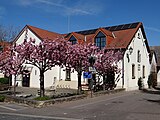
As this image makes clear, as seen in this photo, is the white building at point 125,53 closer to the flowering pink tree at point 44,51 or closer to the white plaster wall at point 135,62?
the white plaster wall at point 135,62

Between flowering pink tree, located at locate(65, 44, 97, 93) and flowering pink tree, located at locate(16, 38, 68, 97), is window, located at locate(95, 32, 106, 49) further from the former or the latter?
flowering pink tree, located at locate(16, 38, 68, 97)

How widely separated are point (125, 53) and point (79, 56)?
344 inches

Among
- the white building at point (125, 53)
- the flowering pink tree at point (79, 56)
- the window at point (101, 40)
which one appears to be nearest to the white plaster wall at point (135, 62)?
the white building at point (125, 53)

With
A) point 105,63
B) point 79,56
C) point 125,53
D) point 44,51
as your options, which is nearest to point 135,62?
point 125,53

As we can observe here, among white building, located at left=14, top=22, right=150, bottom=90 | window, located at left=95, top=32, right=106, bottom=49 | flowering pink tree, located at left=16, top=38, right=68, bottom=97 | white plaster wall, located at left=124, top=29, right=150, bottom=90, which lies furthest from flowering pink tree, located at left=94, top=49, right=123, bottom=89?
flowering pink tree, located at left=16, top=38, right=68, bottom=97

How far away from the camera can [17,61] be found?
747 inches

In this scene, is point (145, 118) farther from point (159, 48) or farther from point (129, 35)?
point (159, 48)

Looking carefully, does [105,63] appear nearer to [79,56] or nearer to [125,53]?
[79,56]

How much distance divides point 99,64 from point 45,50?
23.3 ft

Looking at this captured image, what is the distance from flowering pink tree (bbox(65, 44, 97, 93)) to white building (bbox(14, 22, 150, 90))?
7.28 m

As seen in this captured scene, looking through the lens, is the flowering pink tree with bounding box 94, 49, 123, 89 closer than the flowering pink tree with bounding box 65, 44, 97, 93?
No

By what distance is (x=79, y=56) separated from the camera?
62.6 feet

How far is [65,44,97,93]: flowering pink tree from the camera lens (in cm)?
1853

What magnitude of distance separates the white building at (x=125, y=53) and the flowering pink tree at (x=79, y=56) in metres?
7.28
